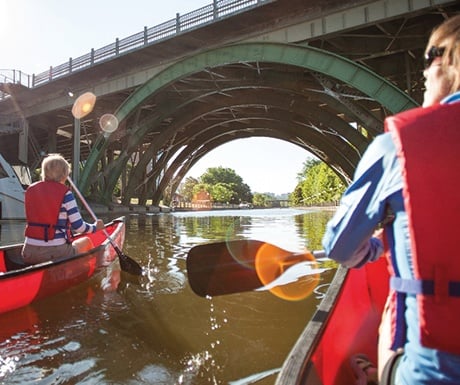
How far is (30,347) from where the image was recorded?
3.37 meters

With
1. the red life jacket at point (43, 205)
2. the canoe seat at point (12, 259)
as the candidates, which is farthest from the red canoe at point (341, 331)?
the canoe seat at point (12, 259)

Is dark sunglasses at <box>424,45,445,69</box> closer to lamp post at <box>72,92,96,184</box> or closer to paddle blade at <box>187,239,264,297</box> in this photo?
paddle blade at <box>187,239,264,297</box>

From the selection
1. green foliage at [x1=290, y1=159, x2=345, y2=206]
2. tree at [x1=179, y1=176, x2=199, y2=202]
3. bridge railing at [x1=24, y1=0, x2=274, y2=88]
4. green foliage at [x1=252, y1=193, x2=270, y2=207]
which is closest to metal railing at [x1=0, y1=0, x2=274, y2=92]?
bridge railing at [x1=24, y1=0, x2=274, y2=88]

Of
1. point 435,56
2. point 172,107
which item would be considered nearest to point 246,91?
point 172,107

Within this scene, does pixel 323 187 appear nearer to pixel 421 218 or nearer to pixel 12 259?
pixel 12 259

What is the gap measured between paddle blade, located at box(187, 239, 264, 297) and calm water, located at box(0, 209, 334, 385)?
0.52 metres

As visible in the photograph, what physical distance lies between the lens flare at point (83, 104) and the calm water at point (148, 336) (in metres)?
20.5

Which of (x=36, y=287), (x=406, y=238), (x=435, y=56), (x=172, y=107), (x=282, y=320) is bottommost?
(x=282, y=320)

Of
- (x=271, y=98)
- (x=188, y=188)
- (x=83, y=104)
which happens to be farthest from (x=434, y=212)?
(x=188, y=188)

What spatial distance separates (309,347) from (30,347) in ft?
9.32

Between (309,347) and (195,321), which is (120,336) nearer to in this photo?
(195,321)

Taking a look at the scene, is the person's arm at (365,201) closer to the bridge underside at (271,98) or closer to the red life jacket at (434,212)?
the red life jacket at (434,212)

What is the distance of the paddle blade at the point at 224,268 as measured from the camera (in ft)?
9.01

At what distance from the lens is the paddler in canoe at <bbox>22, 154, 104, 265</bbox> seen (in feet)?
15.7
